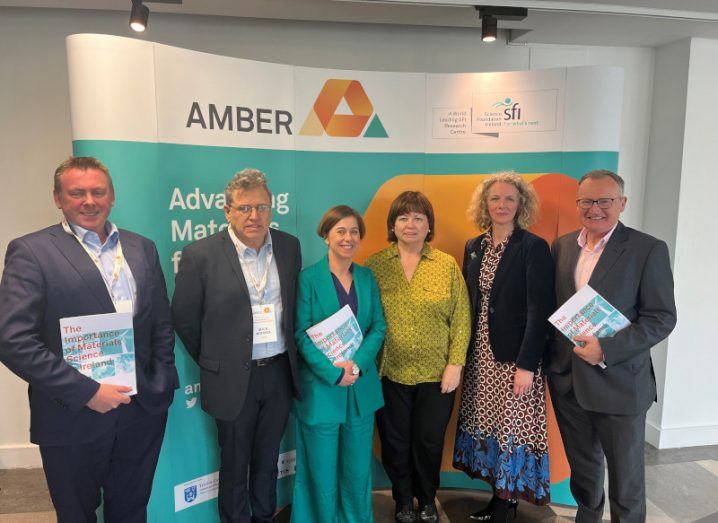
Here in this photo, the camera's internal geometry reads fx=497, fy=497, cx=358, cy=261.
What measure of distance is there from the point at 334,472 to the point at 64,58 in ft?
10.4

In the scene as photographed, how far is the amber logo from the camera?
291 cm

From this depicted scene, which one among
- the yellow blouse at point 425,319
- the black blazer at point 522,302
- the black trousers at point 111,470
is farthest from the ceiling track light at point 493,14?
the black trousers at point 111,470

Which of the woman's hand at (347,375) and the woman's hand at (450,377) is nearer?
the woman's hand at (347,375)

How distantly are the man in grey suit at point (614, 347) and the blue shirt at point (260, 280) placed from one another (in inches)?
54.7

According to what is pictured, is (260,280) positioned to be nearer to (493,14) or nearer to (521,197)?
(521,197)

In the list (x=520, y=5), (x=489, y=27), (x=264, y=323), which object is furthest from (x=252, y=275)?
(x=520, y=5)

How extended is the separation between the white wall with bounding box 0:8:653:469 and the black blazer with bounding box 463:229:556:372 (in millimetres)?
1801

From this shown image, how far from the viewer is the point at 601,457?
2.46m

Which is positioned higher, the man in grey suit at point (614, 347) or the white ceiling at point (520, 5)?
the white ceiling at point (520, 5)

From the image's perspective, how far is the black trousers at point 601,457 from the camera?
2283 mm

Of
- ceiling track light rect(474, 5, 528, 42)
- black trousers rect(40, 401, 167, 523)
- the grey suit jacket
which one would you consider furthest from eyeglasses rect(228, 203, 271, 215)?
ceiling track light rect(474, 5, 528, 42)

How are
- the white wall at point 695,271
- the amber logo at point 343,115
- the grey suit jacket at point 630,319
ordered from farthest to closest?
the white wall at point 695,271 < the amber logo at point 343,115 < the grey suit jacket at point 630,319

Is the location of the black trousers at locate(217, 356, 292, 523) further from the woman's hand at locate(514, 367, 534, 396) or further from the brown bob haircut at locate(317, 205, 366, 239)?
the woman's hand at locate(514, 367, 534, 396)

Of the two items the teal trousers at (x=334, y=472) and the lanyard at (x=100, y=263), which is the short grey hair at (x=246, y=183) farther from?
the teal trousers at (x=334, y=472)
